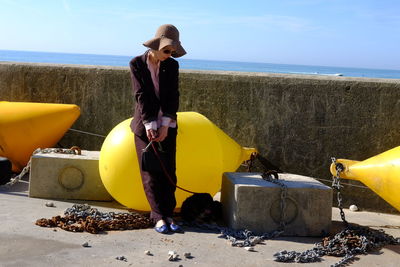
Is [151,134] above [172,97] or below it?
below

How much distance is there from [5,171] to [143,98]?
213cm

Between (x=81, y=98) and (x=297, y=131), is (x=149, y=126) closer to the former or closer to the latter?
(x=297, y=131)

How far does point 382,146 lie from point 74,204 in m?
3.08

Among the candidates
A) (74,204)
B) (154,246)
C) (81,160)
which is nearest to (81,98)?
(81,160)

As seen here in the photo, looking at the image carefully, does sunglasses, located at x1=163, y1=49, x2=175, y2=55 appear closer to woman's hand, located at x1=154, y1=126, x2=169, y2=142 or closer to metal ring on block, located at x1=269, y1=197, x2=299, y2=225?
woman's hand, located at x1=154, y1=126, x2=169, y2=142

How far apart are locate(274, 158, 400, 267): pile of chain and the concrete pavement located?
69 mm

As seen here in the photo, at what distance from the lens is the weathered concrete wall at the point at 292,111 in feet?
19.1

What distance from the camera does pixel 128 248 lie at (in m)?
4.20

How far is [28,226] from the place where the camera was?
182 inches

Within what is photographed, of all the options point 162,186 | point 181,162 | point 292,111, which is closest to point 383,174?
point 292,111

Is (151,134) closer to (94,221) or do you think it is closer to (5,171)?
(94,221)

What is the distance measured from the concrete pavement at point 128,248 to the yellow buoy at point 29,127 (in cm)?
171

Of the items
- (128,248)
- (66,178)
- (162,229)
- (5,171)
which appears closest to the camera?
(128,248)

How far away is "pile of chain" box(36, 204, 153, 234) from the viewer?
4621mm
